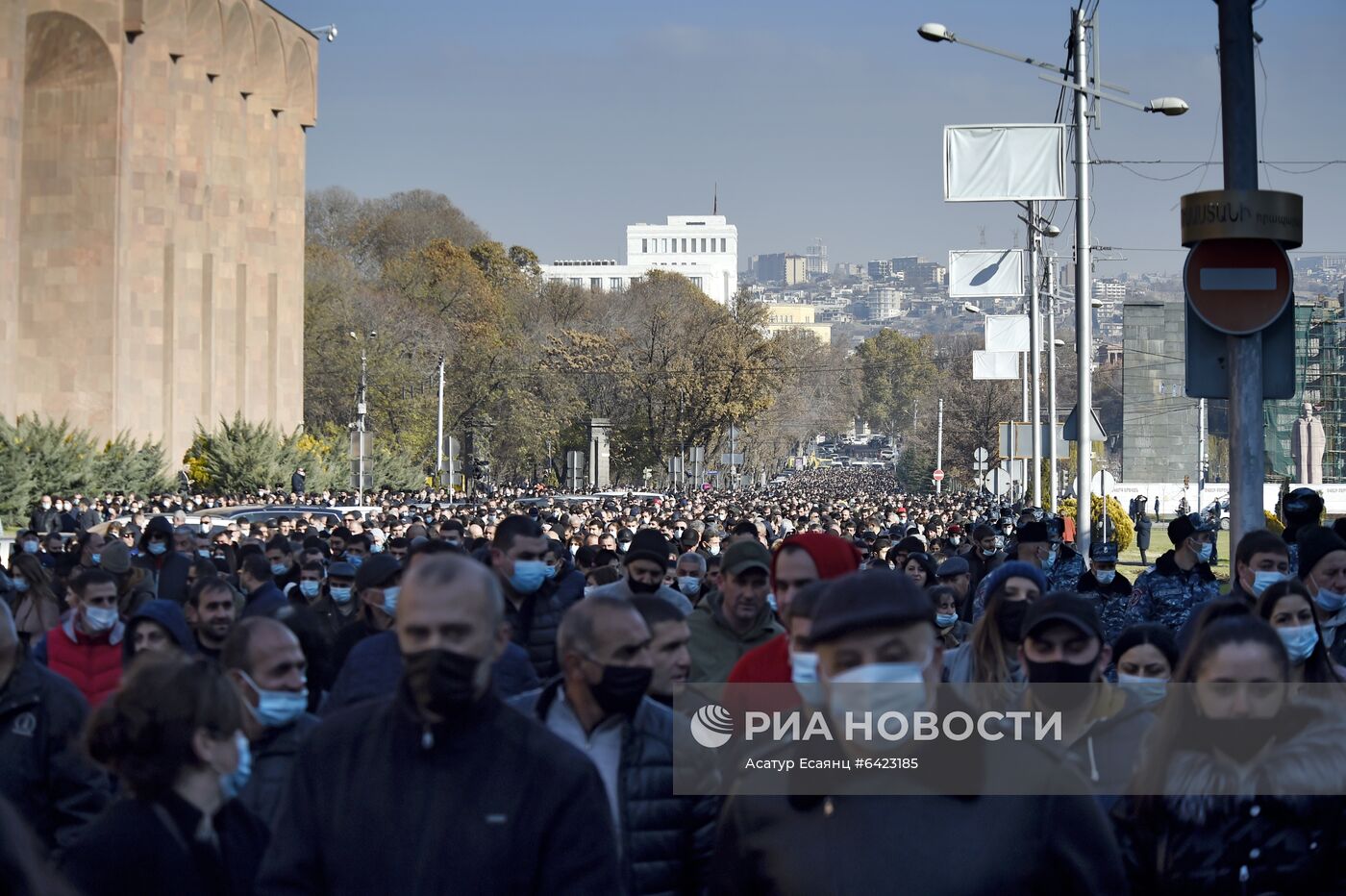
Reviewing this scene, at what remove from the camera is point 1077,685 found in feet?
18.9

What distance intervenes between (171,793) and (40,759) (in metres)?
2.07

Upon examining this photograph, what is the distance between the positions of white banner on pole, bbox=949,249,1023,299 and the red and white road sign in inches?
969

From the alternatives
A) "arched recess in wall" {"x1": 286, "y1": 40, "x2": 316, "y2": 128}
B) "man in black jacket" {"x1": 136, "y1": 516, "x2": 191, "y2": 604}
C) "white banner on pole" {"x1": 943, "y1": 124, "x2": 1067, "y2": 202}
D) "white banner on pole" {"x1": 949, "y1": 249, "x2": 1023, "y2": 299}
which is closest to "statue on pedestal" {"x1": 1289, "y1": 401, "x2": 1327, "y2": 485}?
"arched recess in wall" {"x1": 286, "y1": 40, "x2": 316, "y2": 128}

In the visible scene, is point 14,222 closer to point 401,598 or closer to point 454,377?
point 454,377

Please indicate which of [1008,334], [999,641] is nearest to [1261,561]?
[999,641]

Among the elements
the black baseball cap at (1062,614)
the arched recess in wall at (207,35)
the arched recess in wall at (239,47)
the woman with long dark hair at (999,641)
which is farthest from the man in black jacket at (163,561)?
the arched recess in wall at (239,47)

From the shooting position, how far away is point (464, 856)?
3.92 m

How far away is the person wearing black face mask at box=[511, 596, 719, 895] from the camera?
5129 mm

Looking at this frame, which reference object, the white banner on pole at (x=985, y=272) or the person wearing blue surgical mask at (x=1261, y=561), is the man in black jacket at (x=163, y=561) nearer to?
the person wearing blue surgical mask at (x=1261, y=561)

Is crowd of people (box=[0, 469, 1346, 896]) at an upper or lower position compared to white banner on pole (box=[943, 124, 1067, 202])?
lower

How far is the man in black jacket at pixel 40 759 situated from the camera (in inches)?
235

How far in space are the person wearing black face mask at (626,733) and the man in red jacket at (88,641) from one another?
4379 millimetres

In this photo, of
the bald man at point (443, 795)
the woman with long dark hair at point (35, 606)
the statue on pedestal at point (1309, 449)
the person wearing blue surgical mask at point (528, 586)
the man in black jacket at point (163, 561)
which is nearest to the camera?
the bald man at point (443, 795)

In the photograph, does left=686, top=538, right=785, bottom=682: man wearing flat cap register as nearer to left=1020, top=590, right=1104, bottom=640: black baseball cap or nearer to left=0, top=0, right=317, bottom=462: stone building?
left=1020, top=590, right=1104, bottom=640: black baseball cap
